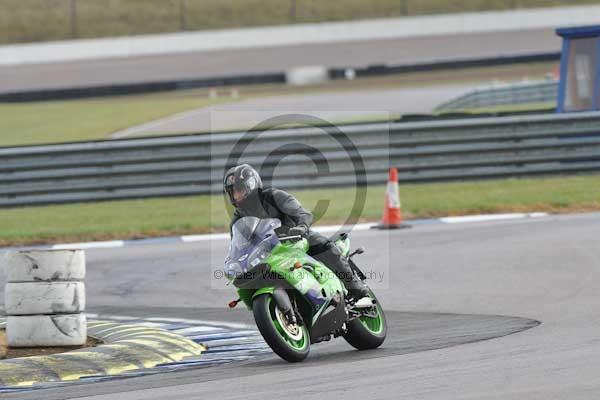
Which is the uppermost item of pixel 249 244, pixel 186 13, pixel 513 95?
pixel 186 13

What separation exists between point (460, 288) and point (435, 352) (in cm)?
369

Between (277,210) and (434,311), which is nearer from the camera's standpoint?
(277,210)

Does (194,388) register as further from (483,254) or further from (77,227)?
(77,227)

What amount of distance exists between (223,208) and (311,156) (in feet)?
5.39

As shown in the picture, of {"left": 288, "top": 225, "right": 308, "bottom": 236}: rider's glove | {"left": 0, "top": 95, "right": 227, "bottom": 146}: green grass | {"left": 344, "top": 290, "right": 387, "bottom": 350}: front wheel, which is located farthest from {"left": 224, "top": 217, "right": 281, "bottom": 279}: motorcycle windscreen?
{"left": 0, "top": 95, "right": 227, "bottom": 146}: green grass

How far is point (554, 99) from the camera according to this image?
1385 inches

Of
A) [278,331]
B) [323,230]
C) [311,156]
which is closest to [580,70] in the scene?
[311,156]

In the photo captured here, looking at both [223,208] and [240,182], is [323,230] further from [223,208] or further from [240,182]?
[240,182]

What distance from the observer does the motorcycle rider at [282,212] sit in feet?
27.8

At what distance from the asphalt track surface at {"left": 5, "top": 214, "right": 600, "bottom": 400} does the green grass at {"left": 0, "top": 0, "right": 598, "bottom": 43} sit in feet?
114

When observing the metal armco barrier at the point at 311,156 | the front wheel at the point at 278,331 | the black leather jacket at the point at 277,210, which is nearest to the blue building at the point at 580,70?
the metal armco barrier at the point at 311,156

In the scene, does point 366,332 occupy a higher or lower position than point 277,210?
lower

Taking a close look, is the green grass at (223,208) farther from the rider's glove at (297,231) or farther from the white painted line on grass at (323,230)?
the rider's glove at (297,231)

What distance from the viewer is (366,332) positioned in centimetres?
896
